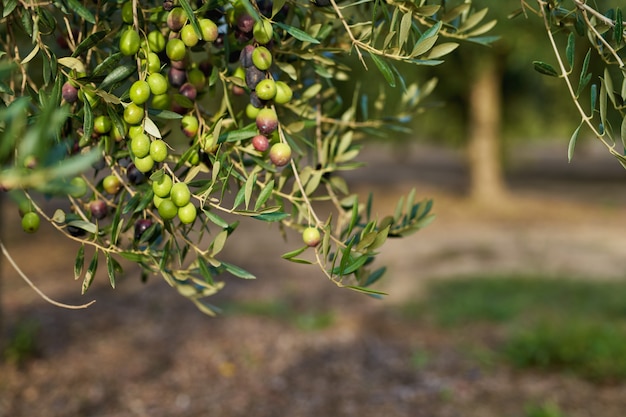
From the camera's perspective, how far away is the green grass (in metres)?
4.92

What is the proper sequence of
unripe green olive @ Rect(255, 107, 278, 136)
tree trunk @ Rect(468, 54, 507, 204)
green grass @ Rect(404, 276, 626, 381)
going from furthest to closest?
tree trunk @ Rect(468, 54, 507, 204) < green grass @ Rect(404, 276, 626, 381) < unripe green olive @ Rect(255, 107, 278, 136)

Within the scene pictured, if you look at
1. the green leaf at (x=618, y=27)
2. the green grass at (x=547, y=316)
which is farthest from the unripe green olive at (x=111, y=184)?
the green grass at (x=547, y=316)

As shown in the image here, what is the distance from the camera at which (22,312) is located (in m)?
6.83

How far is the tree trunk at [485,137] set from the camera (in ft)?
48.6

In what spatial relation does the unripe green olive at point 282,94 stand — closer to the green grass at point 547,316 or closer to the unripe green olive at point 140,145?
the unripe green olive at point 140,145

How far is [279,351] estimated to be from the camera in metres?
5.63

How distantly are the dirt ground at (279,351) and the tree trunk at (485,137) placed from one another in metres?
4.82

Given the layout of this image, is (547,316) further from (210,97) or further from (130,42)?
(130,42)

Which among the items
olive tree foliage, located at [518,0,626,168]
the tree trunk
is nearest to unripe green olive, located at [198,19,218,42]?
olive tree foliage, located at [518,0,626,168]

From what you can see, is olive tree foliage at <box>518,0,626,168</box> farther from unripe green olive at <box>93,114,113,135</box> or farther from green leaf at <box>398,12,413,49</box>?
unripe green olive at <box>93,114,113,135</box>

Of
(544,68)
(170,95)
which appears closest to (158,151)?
(170,95)

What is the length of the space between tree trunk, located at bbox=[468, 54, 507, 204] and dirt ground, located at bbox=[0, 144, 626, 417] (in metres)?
4.82

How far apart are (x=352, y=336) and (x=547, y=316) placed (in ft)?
6.85

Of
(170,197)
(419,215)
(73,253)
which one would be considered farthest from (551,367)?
(73,253)
